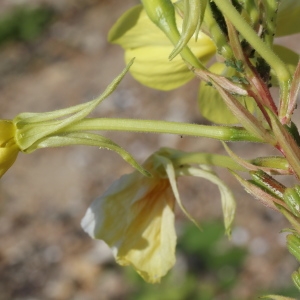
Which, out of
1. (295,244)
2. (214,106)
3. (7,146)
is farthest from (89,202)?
(295,244)

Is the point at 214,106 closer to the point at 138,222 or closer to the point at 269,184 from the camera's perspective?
the point at 138,222

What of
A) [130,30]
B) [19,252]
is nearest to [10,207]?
[19,252]

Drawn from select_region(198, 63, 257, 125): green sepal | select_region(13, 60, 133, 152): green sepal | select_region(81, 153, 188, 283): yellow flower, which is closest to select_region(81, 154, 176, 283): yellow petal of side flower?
select_region(81, 153, 188, 283): yellow flower

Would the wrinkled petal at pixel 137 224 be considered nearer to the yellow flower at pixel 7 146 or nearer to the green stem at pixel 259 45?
the yellow flower at pixel 7 146

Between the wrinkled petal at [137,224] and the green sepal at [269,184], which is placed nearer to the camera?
the green sepal at [269,184]

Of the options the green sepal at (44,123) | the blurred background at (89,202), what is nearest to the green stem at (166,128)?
the green sepal at (44,123)

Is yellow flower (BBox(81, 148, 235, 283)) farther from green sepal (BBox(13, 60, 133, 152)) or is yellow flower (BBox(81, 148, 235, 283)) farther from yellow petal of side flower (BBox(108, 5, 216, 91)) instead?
green sepal (BBox(13, 60, 133, 152))

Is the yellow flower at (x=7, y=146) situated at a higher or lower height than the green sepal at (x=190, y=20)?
lower
